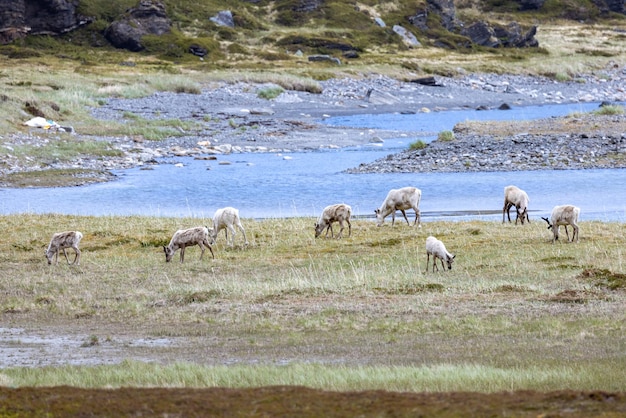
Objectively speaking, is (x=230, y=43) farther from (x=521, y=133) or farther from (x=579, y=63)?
(x=521, y=133)

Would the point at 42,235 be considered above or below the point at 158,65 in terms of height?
below

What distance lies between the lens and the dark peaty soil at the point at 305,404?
6.05 m

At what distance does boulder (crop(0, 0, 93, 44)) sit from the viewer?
100 metres

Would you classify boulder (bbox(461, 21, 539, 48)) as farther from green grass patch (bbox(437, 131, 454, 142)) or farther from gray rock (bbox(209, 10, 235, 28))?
green grass patch (bbox(437, 131, 454, 142))

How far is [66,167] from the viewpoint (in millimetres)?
41969

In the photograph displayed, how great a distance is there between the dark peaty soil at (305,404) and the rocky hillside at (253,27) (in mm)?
87525

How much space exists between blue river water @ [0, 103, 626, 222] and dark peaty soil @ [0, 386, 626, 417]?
2226cm

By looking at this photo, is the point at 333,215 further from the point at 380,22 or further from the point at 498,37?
the point at 498,37

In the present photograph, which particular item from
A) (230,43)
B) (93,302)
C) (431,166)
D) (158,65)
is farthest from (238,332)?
(230,43)

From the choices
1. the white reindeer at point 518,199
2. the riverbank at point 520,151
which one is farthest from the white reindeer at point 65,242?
the riverbank at point 520,151

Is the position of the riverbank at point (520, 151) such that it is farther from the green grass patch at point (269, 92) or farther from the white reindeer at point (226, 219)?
the green grass patch at point (269, 92)

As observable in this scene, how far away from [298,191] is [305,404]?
31.7 metres

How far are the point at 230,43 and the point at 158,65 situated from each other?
15858 millimetres

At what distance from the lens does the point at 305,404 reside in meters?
6.33
